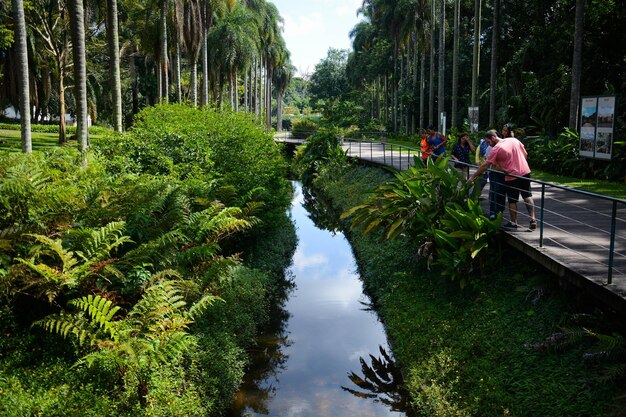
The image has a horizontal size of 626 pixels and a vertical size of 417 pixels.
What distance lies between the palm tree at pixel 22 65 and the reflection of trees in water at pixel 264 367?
8.53 m

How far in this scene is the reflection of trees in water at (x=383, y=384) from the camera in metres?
8.55

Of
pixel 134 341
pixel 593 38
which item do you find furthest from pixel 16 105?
pixel 134 341

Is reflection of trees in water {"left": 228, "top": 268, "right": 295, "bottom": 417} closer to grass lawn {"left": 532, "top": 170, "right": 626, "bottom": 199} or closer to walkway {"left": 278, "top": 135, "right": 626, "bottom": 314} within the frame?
walkway {"left": 278, "top": 135, "right": 626, "bottom": 314}

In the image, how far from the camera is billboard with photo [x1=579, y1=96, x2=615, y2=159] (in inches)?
622

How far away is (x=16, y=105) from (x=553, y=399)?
36.0 m

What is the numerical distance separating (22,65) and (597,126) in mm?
15650

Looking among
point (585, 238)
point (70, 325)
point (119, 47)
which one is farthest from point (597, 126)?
point (119, 47)

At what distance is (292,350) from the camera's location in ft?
34.7

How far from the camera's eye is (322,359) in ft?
33.9

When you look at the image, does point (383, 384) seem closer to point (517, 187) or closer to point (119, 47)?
point (517, 187)

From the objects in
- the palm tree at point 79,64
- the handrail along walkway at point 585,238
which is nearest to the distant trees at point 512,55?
the handrail along walkway at point 585,238

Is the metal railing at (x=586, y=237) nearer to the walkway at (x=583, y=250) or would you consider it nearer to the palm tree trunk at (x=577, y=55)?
the walkway at (x=583, y=250)

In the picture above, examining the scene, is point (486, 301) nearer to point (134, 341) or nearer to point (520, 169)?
point (520, 169)

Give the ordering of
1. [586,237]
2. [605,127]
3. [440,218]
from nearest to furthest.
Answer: [586,237] < [440,218] < [605,127]
